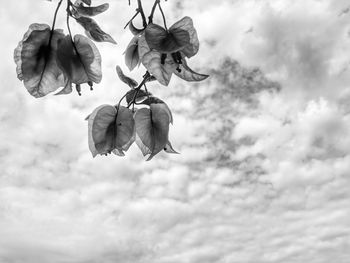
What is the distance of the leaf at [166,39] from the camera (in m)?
1.34

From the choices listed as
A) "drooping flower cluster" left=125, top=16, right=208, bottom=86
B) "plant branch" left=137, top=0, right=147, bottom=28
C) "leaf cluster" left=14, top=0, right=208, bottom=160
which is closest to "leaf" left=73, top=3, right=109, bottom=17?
"leaf cluster" left=14, top=0, right=208, bottom=160

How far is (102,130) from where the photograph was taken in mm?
A: 1480

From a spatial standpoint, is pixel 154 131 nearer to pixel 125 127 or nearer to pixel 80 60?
pixel 125 127

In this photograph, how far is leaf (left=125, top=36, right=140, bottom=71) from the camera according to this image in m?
1.80

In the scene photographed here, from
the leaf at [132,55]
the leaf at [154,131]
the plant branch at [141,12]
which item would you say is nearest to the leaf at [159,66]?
the leaf at [154,131]

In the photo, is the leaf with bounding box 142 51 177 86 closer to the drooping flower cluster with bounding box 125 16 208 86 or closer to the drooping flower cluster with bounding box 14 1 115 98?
the drooping flower cluster with bounding box 125 16 208 86

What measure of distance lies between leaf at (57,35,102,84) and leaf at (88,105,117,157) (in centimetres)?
11

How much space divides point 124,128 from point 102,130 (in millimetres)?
74

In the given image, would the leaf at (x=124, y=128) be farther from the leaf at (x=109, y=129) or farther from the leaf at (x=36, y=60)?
the leaf at (x=36, y=60)

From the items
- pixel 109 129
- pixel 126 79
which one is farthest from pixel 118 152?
pixel 126 79

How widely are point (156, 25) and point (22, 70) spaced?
439 millimetres

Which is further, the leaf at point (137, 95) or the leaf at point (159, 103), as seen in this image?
the leaf at point (137, 95)

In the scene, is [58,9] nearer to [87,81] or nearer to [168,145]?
[87,81]

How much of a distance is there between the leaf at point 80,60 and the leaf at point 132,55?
339 mm
